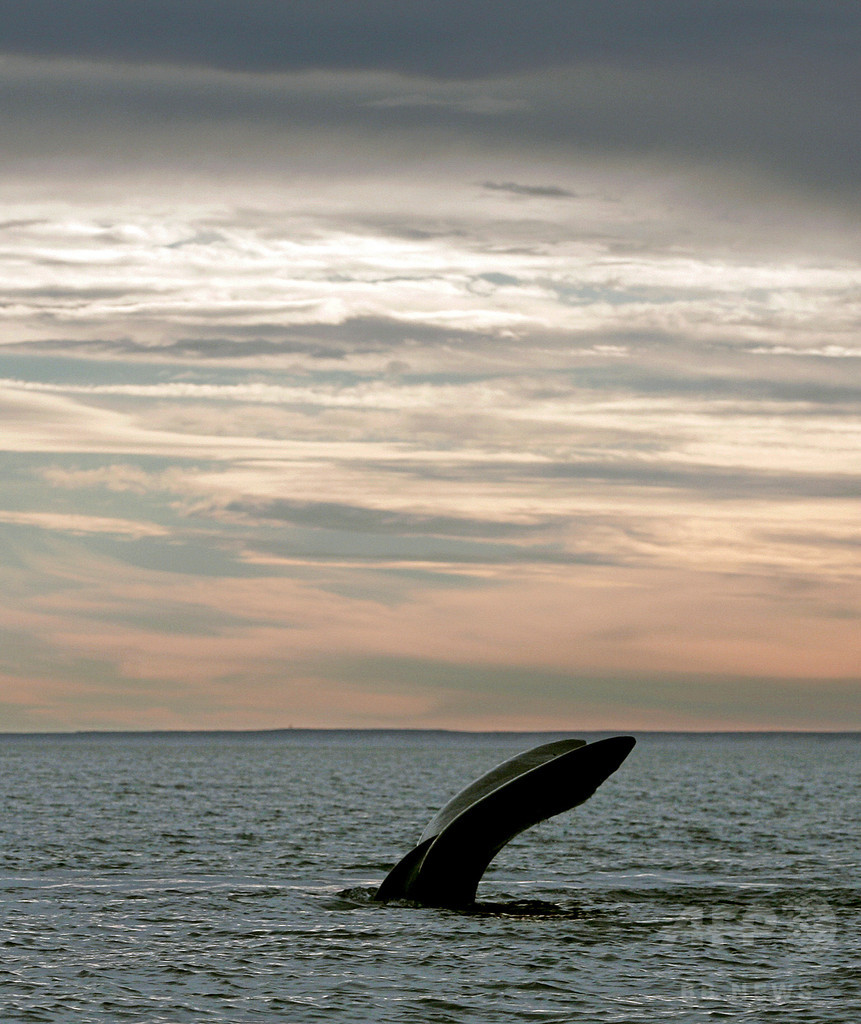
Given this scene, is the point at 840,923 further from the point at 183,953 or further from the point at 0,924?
the point at 0,924

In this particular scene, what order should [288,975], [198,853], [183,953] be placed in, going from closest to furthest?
[288,975] < [183,953] < [198,853]

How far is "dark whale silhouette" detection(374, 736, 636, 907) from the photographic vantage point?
26.7 m

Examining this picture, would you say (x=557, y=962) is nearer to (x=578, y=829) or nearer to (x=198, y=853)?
(x=198, y=853)

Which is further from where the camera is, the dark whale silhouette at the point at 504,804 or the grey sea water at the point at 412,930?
the dark whale silhouette at the point at 504,804

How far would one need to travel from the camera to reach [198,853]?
42781 mm

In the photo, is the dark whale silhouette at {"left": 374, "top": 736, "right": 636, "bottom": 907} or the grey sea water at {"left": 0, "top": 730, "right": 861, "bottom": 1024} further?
the dark whale silhouette at {"left": 374, "top": 736, "right": 636, "bottom": 907}

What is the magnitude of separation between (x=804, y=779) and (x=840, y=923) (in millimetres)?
110851

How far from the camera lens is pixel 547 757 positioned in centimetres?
2786

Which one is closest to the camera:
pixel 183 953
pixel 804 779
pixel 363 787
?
pixel 183 953

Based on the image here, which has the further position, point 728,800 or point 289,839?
point 728,800

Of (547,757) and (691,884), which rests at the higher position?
(547,757)

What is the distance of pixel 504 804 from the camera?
26906mm

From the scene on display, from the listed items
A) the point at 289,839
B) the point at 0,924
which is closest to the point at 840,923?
the point at 0,924

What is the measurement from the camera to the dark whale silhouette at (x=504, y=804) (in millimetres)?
26719
